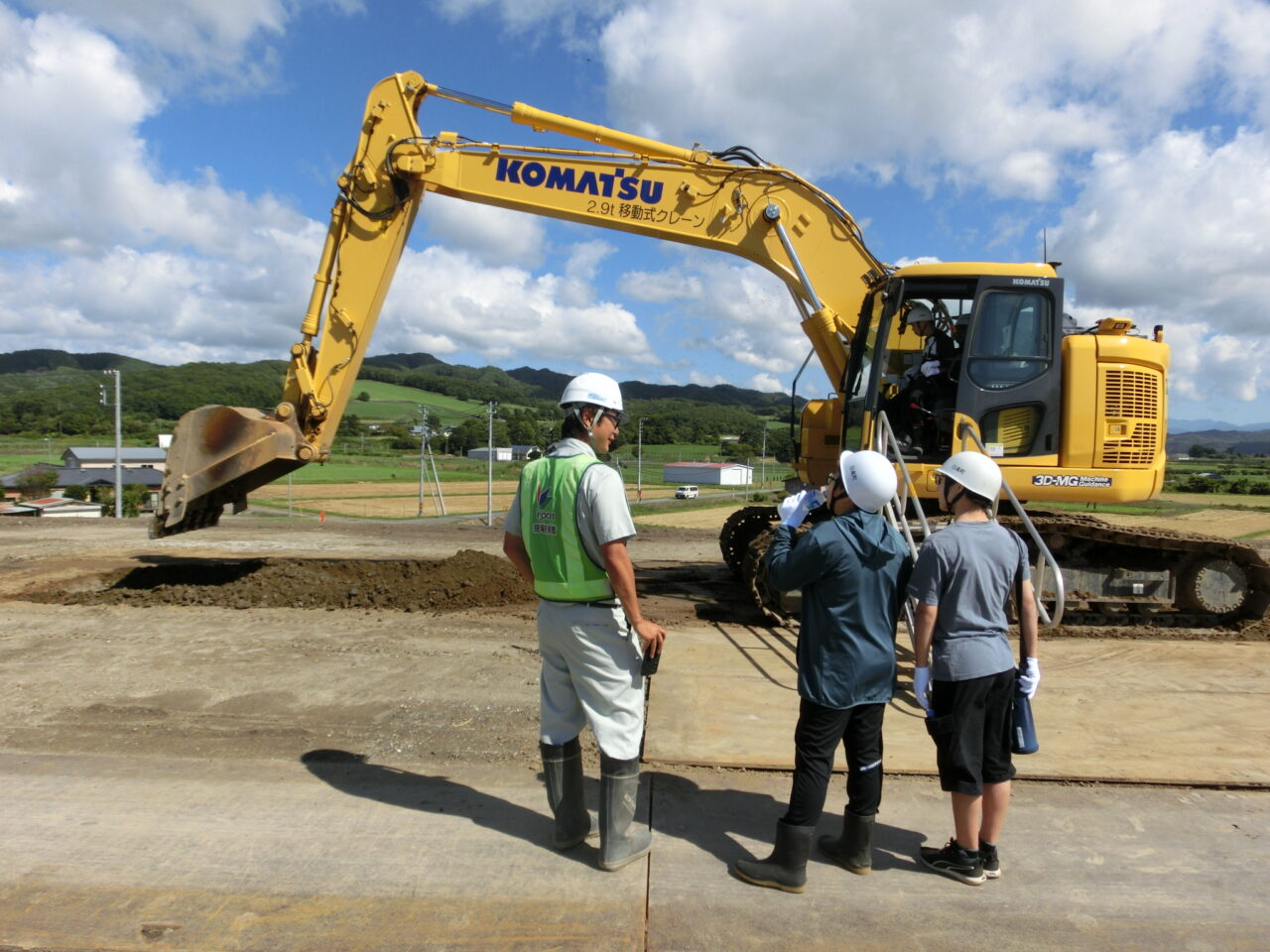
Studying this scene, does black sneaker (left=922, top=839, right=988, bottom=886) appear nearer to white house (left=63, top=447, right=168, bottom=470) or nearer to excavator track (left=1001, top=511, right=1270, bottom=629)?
excavator track (left=1001, top=511, right=1270, bottom=629)

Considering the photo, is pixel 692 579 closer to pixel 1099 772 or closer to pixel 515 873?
pixel 1099 772

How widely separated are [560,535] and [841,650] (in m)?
1.23

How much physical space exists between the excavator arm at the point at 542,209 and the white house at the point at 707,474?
2036 inches

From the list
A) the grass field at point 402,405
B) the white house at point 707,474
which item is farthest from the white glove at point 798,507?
the grass field at point 402,405

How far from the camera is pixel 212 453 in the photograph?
26.2 ft

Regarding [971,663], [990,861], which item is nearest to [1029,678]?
[971,663]

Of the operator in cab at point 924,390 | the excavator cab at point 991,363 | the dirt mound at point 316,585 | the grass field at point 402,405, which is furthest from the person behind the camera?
the grass field at point 402,405

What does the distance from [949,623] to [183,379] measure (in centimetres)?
14894

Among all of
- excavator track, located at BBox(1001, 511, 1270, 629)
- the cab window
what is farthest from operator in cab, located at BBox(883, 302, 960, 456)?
excavator track, located at BBox(1001, 511, 1270, 629)

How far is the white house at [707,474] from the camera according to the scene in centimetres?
6166

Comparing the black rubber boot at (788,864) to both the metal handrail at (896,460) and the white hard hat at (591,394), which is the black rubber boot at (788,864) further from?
the metal handrail at (896,460)

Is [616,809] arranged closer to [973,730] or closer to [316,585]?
[973,730]

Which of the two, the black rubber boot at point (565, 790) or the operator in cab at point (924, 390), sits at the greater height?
the operator in cab at point (924, 390)

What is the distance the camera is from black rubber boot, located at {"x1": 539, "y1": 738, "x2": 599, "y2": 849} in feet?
11.3
